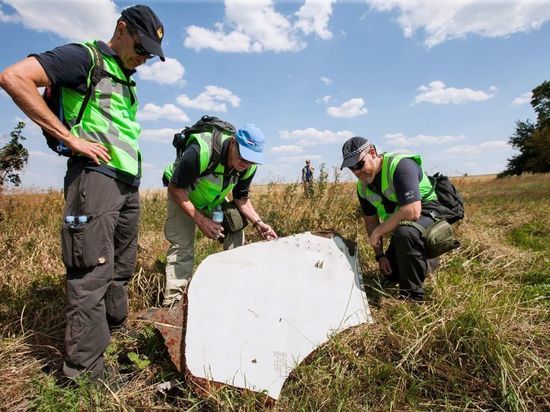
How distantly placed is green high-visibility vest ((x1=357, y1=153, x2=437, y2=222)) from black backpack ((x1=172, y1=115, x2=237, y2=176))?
4.05 ft

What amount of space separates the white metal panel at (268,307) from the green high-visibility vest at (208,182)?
2.24 ft

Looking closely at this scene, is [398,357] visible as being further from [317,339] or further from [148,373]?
[148,373]

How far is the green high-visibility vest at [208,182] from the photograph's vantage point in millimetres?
2711

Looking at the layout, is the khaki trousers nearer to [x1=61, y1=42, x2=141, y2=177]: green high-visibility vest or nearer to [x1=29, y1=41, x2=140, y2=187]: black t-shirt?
[x1=61, y1=42, x2=141, y2=177]: green high-visibility vest

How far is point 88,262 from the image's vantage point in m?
1.97

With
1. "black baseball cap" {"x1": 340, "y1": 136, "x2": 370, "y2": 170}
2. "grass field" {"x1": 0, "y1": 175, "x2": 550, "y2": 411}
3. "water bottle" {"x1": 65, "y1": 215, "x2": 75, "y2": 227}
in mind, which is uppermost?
"black baseball cap" {"x1": 340, "y1": 136, "x2": 370, "y2": 170}

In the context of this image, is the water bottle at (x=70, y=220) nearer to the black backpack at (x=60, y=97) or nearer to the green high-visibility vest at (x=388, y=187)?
the black backpack at (x=60, y=97)

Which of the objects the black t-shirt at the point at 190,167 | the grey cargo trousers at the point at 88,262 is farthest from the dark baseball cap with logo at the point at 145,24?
the grey cargo trousers at the point at 88,262

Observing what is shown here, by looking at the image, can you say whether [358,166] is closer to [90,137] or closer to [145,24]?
[145,24]

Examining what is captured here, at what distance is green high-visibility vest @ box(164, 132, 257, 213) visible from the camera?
2.71 m

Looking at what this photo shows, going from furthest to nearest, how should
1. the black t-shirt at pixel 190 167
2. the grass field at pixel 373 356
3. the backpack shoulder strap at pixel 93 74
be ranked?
1. the black t-shirt at pixel 190 167
2. the backpack shoulder strap at pixel 93 74
3. the grass field at pixel 373 356

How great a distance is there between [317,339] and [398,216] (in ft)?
3.71

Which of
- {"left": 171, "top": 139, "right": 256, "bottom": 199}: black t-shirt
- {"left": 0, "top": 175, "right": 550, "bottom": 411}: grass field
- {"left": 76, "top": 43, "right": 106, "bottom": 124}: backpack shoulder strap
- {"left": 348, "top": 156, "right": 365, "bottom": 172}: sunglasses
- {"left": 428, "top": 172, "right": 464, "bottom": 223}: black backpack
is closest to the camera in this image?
{"left": 0, "top": 175, "right": 550, "bottom": 411}: grass field

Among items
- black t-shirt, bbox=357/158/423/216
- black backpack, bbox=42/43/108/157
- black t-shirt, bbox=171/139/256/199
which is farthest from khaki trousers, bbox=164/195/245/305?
black t-shirt, bbox=357/158/423/216
